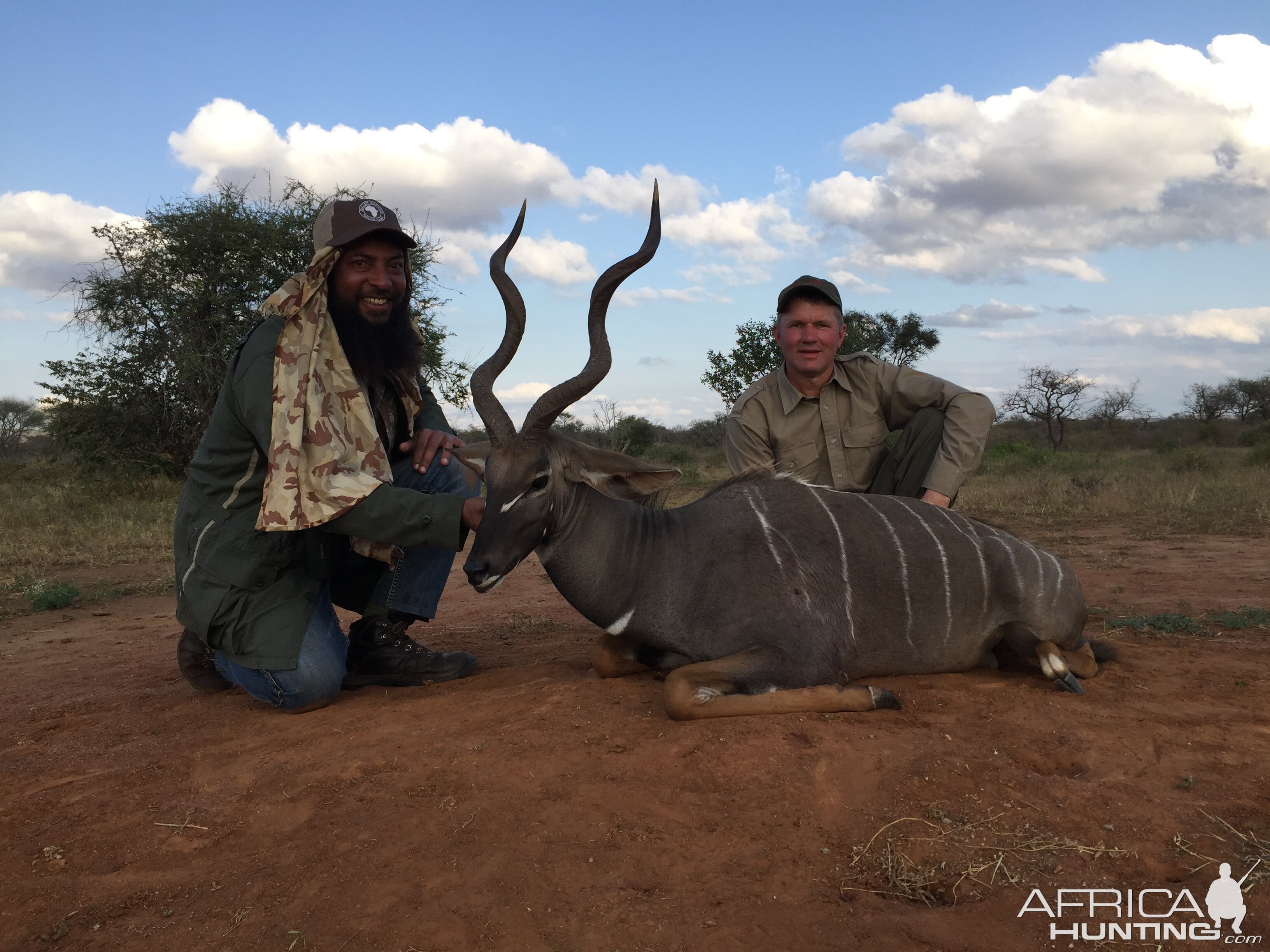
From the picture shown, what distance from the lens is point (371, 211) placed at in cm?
499

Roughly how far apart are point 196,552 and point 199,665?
2.51 feet

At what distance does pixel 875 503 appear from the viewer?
5047 mm

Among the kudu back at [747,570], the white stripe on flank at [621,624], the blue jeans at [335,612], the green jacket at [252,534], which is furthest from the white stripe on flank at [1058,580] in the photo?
the blue jeans at [335,612]

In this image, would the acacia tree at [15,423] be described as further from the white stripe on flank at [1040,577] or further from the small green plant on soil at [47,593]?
the white stripe on flank at [1040,577]

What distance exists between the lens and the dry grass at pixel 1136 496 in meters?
11.3

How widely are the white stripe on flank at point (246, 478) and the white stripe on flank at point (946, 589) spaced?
349cm

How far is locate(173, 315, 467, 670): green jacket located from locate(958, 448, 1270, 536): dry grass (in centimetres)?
894

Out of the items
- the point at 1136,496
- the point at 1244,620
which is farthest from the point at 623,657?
the point at 1136,496

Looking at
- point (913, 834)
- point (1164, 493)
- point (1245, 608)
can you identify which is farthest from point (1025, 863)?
point (1164, 493)

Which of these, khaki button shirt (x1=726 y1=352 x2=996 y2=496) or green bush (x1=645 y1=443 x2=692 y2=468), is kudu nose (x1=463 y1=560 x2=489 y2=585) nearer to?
khaki button shirt (x1=726 y1=352 x2=996 y2=496)

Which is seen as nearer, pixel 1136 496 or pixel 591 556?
pixel 591 556

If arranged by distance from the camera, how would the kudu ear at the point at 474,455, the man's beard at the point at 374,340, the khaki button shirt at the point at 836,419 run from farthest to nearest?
the khaki button shirt at the point at 836,419 → the man's beard at the point at 374,340 → the kudu ear at the point at 474,455

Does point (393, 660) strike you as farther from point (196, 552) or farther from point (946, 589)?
point (946, 589)

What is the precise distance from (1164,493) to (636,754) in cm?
1283
